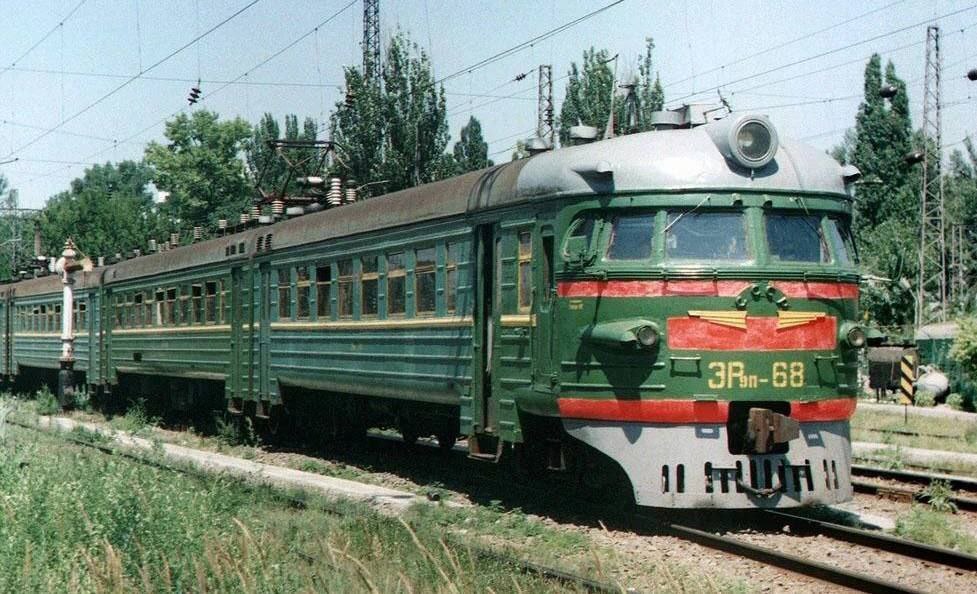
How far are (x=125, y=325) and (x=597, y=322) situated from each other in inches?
712

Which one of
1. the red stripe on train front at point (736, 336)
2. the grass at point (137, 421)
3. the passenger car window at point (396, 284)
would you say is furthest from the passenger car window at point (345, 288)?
the grass at point (137, 421)

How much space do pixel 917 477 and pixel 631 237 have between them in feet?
18.5

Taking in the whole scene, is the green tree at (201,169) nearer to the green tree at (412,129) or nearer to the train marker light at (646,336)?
the green tree at (412,129)

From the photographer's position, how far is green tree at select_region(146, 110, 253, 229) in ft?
260

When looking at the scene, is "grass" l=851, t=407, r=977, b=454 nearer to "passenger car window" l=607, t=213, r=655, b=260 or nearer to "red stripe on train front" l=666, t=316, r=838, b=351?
"red stripe on train front" l=666, t=316, r=838, b=351

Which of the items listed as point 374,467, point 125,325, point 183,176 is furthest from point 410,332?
point 183,176

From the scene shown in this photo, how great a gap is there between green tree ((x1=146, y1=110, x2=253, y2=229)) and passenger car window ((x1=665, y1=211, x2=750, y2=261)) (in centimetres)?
6865

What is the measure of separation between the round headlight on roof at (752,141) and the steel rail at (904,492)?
3873 millimetres

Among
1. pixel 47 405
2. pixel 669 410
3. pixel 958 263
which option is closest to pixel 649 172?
pixel 669 410

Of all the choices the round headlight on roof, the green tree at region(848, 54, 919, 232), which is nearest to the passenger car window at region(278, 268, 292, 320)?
the round headlight on roof

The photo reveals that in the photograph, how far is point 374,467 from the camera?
54.7ft

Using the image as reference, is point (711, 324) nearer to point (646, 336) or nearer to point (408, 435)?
point (646, 336)

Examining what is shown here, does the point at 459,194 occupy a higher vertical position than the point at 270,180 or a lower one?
lower

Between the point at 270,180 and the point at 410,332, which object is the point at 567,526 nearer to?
the point at 410,332
